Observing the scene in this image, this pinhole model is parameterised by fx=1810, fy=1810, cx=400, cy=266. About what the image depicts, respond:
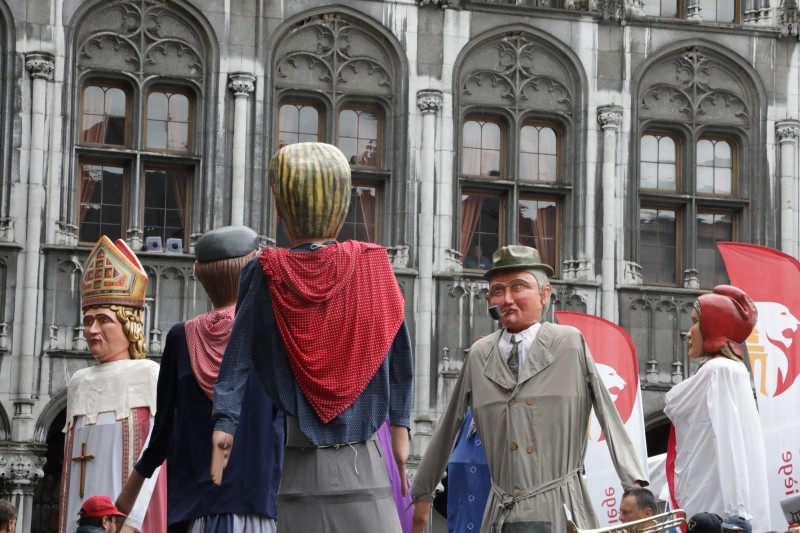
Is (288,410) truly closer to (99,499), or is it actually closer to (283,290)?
(283,290)

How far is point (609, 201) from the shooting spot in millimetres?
20734

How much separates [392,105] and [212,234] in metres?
12.6

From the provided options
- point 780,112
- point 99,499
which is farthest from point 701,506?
point 780,112

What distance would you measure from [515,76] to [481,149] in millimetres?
920

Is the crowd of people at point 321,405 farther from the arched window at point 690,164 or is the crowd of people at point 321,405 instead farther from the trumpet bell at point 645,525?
the arched window at point 690,164

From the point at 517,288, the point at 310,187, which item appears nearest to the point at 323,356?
the point at 310,187

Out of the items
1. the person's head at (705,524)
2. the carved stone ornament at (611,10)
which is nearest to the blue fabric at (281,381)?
the person's head at (705,524)

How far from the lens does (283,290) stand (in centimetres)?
658

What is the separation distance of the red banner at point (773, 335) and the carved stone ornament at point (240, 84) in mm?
7609

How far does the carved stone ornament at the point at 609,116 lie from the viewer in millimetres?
20828

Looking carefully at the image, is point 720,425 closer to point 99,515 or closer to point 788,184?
point 99,515

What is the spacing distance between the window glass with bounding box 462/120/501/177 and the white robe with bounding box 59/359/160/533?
1171 centimetres

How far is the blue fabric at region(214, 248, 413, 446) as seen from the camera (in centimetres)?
645

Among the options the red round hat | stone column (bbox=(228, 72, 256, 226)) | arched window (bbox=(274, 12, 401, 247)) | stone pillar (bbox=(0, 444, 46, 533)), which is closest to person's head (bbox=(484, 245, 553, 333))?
the red round hat
